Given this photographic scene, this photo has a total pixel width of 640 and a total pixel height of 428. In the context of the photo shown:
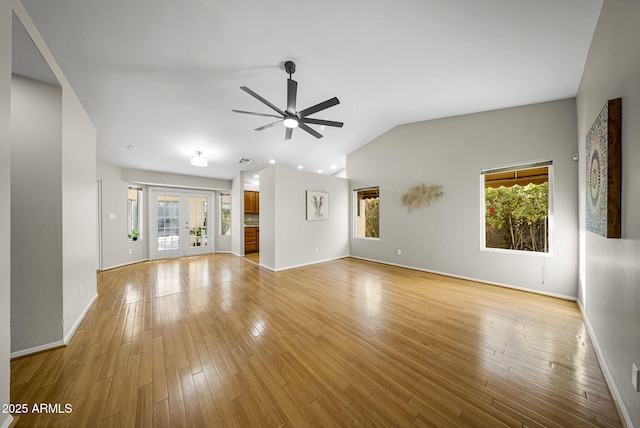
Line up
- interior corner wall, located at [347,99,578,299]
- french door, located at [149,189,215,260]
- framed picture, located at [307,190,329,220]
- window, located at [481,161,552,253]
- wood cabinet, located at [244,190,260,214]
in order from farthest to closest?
wood cabinet, located at [244,190,260,214] → french door, located at [149,189,215,260] → framed picture, located at [307,190,329,220] → window, located at [481,161,552,253] → interior corner wall, located at [347,99,578,299]

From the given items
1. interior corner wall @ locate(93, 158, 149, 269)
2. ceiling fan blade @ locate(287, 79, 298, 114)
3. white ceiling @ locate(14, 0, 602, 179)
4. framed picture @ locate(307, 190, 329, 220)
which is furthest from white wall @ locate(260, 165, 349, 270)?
interior corner wall @ locate(93, 158, 149, 269)

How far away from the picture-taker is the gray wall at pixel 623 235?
4.00 feet

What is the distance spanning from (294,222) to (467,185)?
3666 mm

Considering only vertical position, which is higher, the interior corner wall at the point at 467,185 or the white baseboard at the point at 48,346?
the interior corner wall at the point at 467,185

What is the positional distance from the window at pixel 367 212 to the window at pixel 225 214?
4352 mm

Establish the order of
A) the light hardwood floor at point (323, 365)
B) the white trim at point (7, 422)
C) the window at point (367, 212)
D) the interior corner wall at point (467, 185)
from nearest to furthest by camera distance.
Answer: the white trim at point (7, 422), the light hardwood floor at point (323, 365), the interior corner wall at point (467, 185), the window at point (367, 212)

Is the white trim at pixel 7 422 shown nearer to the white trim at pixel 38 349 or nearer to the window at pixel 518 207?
the white trim at pixel 38 349

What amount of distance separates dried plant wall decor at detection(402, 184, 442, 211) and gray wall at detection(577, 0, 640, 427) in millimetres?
2487

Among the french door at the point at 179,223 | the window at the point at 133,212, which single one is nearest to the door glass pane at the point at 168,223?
the french door at the point at 179,223

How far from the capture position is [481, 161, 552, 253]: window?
11.0 ft

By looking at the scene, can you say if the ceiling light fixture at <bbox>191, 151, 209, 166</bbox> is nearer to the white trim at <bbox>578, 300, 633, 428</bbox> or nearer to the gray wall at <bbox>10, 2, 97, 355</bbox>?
the gray wall at <bbox>10, 2, 97, 355</bbox>

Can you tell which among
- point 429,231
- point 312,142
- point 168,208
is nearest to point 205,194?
point 168,208

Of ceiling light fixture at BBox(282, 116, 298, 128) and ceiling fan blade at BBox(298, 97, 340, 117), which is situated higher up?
ceiling fan blade at BBox(298, 97, 340, 117)

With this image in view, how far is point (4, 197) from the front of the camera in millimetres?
1228
